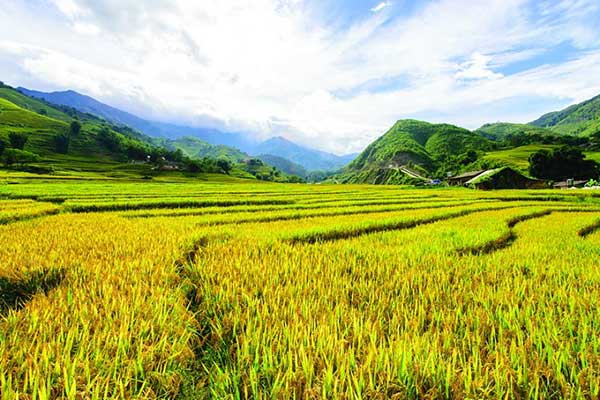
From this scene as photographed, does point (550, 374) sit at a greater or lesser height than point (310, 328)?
greater

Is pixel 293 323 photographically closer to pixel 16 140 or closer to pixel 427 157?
pixel 16 140

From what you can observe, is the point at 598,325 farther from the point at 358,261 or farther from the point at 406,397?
the point at 358,261

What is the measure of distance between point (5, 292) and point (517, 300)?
5.99 metres

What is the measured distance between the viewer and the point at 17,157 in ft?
225

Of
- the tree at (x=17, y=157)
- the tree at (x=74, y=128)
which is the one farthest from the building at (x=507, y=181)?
the tree at (x=74, y=128)

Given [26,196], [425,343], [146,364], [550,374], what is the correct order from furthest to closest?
[26,196]
[425,343]
[146,364]
[550,374]

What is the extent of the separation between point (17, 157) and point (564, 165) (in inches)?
5170

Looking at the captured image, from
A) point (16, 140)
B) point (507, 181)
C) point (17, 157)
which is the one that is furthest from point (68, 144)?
point (507, 181)

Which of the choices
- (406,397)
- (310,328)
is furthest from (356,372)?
(310,328)

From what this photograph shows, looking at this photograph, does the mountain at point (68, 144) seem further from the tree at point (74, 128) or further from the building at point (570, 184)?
the building at point (570, 184)

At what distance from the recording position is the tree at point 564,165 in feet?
196

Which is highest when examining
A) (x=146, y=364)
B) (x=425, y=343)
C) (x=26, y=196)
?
(x=425, y=343)

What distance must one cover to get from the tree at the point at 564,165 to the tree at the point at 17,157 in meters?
125

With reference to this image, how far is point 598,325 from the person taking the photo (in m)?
2.37
